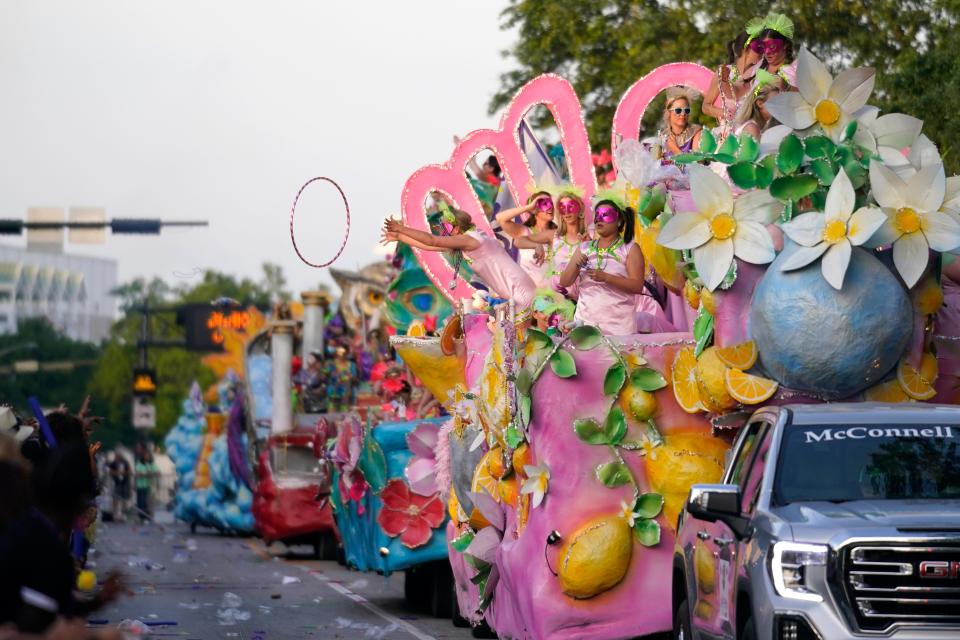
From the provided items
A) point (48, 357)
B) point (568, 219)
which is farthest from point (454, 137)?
point (48, 357)

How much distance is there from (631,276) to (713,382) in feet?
7.42

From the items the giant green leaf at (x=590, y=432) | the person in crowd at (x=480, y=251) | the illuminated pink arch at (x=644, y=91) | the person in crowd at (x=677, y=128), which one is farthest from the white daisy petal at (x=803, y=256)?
the illuminated pink arch at (x=644, y=91)

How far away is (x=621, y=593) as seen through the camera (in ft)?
40.6

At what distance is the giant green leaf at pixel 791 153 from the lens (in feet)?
38.7

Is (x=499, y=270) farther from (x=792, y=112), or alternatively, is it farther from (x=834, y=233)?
(x=834, y=233)

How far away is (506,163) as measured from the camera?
765 inches

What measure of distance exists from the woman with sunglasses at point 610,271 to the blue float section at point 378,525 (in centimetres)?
378

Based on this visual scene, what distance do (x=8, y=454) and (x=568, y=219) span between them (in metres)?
8.07

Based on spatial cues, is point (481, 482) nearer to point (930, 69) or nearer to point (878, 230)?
point (878, 230)

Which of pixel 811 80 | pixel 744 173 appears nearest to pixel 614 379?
pixel 744 173

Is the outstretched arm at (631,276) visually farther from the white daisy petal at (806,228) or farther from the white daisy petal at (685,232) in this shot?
the white daisy petal at (806,228)

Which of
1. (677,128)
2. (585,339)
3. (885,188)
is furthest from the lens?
(677,128)

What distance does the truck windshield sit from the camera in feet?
31.4

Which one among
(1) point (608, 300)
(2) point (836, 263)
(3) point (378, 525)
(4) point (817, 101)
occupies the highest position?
(4) point (817, 101)
